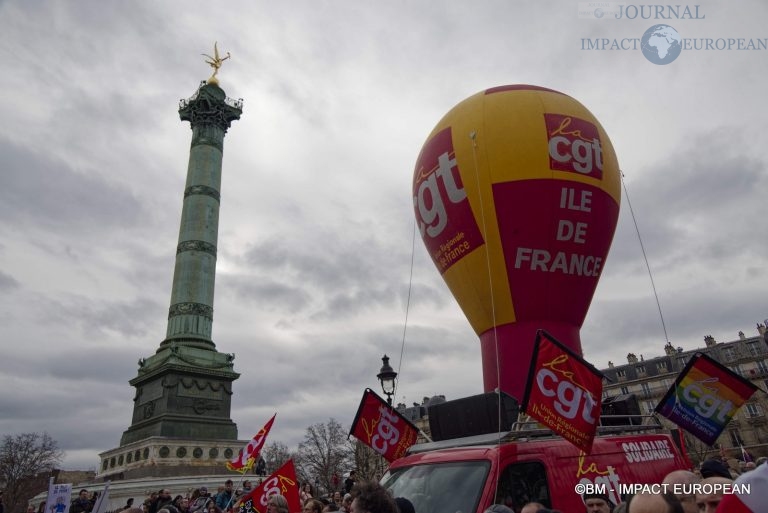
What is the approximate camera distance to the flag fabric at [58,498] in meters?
9.73

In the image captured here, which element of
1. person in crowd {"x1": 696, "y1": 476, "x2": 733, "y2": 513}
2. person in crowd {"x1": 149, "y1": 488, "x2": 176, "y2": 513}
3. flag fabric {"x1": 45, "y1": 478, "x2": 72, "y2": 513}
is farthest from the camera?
person in crowd {"x1": 149, "y1": 488, "x2": 176, "y2": 513}

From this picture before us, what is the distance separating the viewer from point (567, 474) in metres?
5.79

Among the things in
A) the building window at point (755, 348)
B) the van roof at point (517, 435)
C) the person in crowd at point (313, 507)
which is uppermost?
the building window at point (755, 348)

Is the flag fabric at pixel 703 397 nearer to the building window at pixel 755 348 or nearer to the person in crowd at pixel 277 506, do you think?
the person in crowd at pixel 277 506

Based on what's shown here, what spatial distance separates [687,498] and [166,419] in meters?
30.2

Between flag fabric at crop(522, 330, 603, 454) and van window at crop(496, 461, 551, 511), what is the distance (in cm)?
57

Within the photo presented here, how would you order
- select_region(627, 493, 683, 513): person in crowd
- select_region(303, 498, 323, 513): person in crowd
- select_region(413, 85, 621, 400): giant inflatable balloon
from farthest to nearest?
select_region(413, 85, 621, 400): giant inflatable balloon
select_region(303, 498, 323, 513): person in crowd
select_region(627, 493, 683, 513): person in crowd

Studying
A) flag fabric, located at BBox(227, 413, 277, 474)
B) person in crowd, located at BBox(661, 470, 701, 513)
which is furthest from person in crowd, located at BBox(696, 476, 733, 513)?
flag fabric, located at BBox(227, 413, 277, 474)

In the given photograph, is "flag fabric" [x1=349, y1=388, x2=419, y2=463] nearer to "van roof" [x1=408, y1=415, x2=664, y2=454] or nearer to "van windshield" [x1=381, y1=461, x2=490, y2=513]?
"van roof" [x1=408, y1=415, x2=664, y2=454]

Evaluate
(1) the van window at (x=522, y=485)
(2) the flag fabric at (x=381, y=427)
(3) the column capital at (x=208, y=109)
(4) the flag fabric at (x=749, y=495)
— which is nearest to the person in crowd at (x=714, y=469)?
(1) the van window at (x=522, y=485)

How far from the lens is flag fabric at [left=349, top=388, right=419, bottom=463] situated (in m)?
9.34

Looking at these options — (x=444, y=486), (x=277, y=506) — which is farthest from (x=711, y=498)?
(x=277, y=506)

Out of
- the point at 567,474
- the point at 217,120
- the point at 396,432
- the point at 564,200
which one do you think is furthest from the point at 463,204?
the point at 217,120

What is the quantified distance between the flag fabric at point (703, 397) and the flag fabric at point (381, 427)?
444 cm
